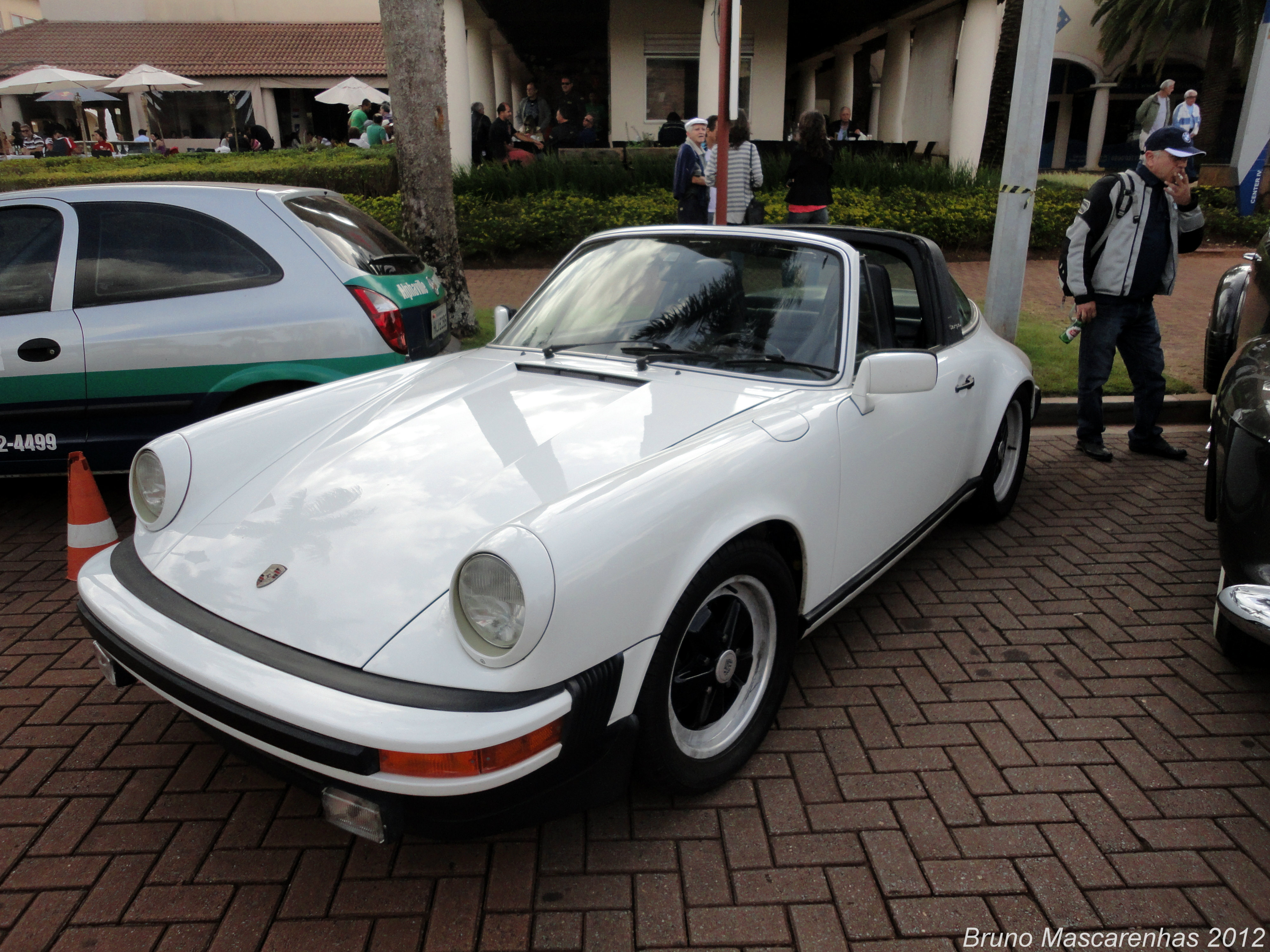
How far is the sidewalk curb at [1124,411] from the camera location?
6.10 m

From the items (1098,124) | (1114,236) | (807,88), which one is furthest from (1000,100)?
(1098,124)

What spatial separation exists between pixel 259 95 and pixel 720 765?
2960 centimetres

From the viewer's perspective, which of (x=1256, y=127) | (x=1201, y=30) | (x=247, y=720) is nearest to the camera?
(x=247, y=720)

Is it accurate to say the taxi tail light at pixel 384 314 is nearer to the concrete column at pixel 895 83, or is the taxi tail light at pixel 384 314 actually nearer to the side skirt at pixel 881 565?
the side skirt at pixel 881 565

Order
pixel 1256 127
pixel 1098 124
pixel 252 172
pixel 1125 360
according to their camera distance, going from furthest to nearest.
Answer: pixel 1098 124 < pixel 252 172 < pixel 1256 127 < pixel 1125 360

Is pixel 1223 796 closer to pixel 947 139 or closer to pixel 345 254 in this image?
pixel 345 254

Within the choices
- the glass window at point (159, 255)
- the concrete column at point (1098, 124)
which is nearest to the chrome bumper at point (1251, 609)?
the glass window at point (159, 255)

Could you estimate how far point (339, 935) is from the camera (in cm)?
200

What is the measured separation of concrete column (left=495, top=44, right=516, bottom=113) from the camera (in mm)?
20484

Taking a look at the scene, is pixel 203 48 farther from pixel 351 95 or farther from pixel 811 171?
pixel 811 171

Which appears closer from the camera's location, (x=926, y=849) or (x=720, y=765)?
(x=926, y=849)

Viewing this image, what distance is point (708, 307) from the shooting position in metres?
3.16

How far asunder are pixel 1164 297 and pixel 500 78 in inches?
699

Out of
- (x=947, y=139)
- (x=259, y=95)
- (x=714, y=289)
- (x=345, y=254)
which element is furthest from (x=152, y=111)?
(x=714, y=289)
